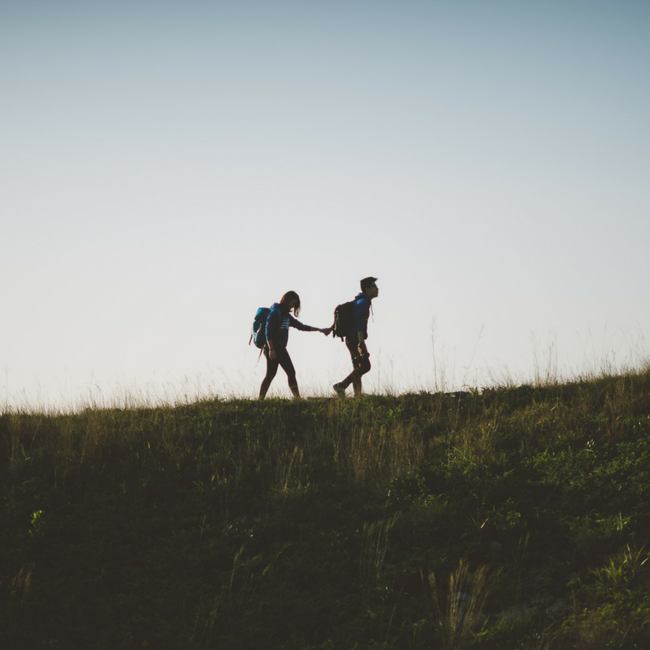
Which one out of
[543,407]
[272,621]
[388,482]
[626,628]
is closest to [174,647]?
[272,621]

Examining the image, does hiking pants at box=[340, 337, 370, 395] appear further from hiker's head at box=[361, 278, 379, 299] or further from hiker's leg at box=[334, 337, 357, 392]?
hiker's head at box=[361, 278, 379, 299]

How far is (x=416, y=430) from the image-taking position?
→ 762cm

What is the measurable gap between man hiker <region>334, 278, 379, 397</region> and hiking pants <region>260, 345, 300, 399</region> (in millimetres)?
745

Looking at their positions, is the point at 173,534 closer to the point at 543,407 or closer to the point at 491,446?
the point at 491,446

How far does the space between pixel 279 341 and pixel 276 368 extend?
19.3 inches

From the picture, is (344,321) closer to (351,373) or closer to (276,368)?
(351,373)

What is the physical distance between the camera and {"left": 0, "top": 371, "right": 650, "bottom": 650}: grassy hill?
4410 millimetres

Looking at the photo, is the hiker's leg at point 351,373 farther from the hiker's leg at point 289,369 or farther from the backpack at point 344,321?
the hiker's leg at point 289,369

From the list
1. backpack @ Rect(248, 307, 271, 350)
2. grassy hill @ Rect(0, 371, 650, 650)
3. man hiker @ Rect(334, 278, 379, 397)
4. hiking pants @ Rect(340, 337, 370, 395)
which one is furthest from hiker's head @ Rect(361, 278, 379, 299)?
grassy hill @ Rect(0, 371, 650, 650)

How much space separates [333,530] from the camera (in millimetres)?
5605

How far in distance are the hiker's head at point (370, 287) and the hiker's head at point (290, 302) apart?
3.86 feet

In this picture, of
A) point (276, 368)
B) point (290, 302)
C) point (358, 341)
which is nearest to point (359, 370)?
point (358, 341)

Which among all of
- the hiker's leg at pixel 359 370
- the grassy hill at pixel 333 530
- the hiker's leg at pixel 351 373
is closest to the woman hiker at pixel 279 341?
the hiker's leg at pixel 351 373

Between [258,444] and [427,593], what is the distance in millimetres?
3021
